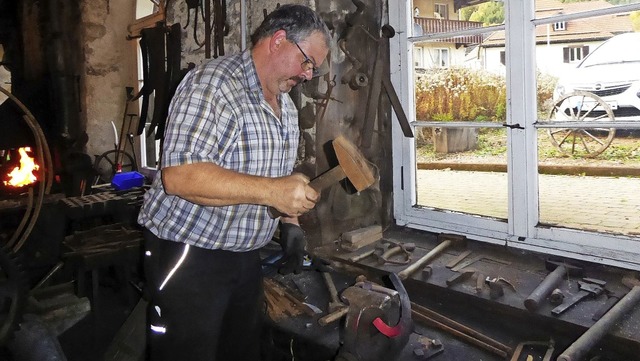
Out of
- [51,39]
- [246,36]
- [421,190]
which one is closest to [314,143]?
[421,190]

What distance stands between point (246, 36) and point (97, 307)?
1.87 meters

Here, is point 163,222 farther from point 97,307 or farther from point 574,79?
point 574,79

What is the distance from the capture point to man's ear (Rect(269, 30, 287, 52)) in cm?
164

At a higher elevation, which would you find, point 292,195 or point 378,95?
point 378,95

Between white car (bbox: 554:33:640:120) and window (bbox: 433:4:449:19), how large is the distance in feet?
2.19

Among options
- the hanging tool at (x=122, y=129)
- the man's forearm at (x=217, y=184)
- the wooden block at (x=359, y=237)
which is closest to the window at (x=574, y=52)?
the wooden block at (x=359, y=237)

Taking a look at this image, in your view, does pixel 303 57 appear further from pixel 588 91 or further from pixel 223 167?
pixel 588 91

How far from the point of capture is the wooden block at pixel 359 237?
262 centimetres

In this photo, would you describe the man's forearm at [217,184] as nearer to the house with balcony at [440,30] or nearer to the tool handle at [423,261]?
the tool handle at [423,261]

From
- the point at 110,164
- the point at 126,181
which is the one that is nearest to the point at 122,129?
the point at 110,164

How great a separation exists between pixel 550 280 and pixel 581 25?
1.08 m

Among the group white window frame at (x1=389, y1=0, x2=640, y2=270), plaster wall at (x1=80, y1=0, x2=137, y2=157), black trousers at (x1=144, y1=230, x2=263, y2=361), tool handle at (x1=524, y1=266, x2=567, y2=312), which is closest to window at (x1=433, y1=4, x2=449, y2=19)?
white window frame at (x1=389, y1=0, x2=640, y2=270)

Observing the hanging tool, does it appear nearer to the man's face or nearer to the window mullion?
the man's face

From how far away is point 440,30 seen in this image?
258 centimetres
